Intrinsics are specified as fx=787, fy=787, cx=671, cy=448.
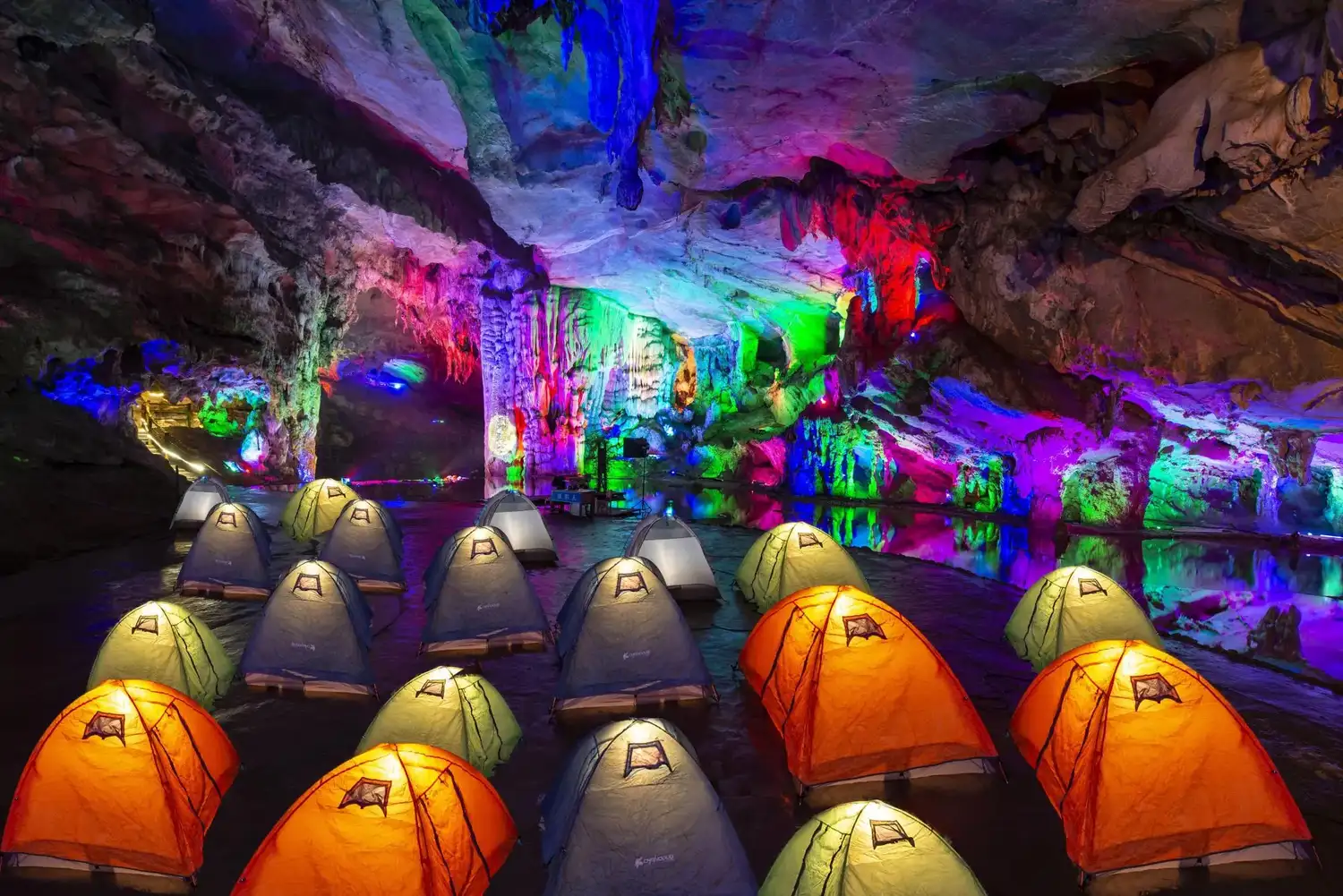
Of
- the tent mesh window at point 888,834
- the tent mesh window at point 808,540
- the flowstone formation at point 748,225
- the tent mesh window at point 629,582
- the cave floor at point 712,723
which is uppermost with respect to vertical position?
the flowstone formation at point 748,225

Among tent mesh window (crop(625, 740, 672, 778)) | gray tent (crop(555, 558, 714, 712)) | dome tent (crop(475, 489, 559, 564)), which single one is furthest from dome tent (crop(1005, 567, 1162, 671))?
dome tent (crop(475, 489, 559, 564))

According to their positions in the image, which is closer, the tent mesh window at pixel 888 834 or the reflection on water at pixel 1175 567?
the tent mesh window at pixel 888 834

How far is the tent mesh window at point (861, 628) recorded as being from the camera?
6.66 meters

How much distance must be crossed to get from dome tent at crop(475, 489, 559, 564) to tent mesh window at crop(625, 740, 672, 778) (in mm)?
10143

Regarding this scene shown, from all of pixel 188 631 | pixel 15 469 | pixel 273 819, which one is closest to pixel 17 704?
pixel 188 631

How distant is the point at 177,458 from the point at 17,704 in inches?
968

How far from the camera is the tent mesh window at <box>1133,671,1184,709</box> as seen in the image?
568 cm

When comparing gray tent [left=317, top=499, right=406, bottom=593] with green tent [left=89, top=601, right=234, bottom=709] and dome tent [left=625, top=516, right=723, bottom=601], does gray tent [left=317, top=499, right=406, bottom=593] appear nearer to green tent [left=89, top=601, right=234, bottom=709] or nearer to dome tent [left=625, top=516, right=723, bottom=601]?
dome tent [left=625, top=516, right=723, bottom=601]

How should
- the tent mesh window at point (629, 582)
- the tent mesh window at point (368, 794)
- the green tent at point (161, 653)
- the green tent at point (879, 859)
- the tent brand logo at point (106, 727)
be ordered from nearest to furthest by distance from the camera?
the green tent at point (879, 859) < the tent mesh window at point (368, 794) < the tent brand logo at point (106, 727) < the green tent at point (161, 653) < the tent mesh window at point (629, 582)

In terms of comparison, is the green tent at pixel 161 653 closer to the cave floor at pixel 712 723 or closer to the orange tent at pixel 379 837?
the cave floor at pixel 712 723

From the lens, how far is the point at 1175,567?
15875mm

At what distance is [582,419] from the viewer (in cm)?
2791

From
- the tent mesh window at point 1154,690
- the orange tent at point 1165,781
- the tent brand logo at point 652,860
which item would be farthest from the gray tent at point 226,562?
the tent mesh window at point 1154,690

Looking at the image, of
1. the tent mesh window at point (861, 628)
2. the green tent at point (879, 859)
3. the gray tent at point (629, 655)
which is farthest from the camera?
the gray tent at point (629, 655)
